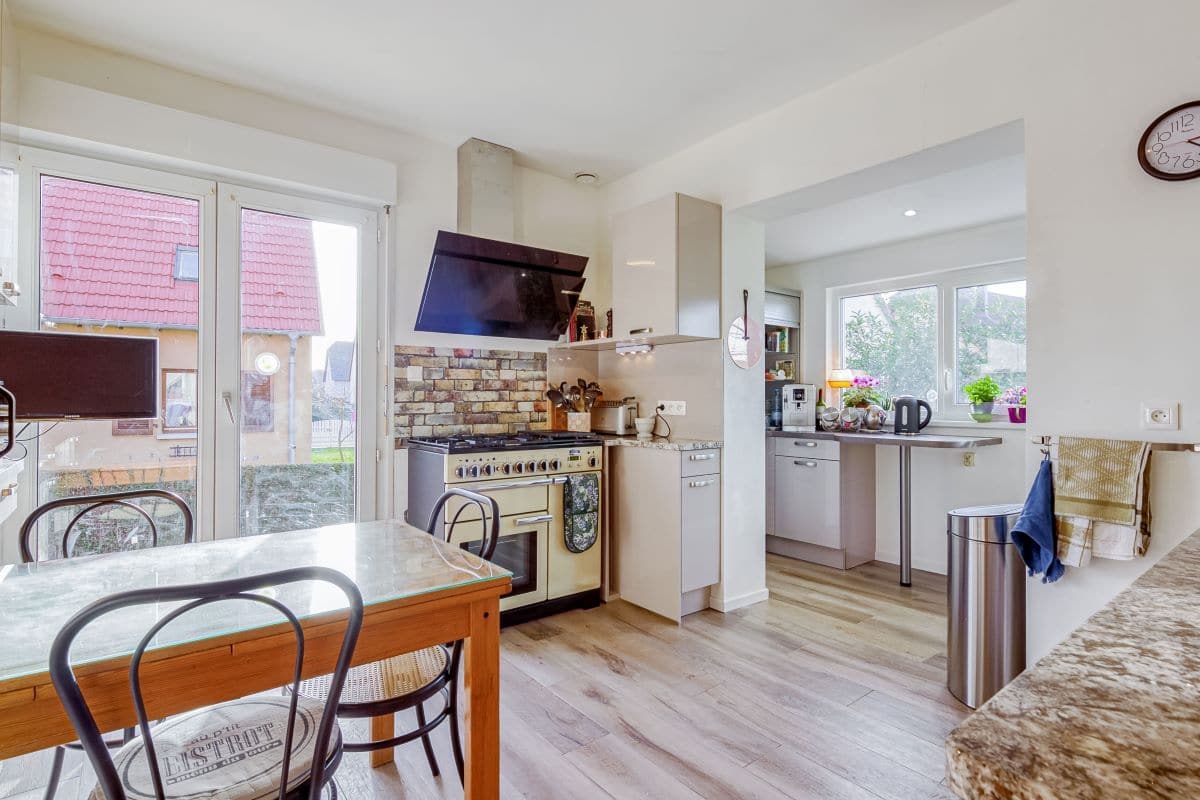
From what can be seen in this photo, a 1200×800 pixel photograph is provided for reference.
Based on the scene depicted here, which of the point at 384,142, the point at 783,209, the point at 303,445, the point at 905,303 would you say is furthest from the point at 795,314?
the point at 303,445

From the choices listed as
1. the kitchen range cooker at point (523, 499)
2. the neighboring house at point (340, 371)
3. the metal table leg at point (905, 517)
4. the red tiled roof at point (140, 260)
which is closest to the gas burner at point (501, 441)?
the kitchen range cooker at point (523, 499)

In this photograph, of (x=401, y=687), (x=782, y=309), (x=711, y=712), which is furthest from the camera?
(x=782, y=309)

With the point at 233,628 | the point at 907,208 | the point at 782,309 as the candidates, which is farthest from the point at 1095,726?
the point at 782,309

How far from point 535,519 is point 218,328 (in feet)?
5.64

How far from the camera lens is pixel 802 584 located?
12.2 feet

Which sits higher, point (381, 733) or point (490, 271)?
point (490, 271)

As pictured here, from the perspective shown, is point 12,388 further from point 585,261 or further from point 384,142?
point 585,261

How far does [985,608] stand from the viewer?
2248 millimetres

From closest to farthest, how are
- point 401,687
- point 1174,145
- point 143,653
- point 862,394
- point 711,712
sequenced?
1. point 143,653
2. point 401,687
3. point 1174,145
4. point 711,712
5. point 862,394

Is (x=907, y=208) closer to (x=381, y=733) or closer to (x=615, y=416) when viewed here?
(x=615, y=416)

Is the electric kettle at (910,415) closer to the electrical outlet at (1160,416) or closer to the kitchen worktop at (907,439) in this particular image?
the kitchen worktop at (907,439)

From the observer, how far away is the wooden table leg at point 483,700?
4.50 ft

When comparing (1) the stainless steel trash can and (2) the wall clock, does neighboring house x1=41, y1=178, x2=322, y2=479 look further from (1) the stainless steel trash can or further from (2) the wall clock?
(2) the wall clock

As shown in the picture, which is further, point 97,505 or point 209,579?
point 97,505
